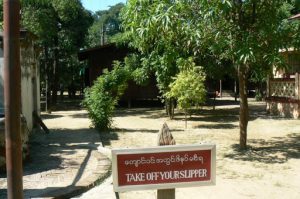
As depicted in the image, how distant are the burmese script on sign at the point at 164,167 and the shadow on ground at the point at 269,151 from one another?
6.64 meters

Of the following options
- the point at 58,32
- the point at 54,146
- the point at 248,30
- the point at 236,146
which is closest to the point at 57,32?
the point at 58,32

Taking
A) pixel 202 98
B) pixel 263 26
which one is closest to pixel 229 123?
pixel 202 98

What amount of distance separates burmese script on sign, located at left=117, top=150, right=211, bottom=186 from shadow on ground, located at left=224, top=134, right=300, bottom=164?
6.64 meters

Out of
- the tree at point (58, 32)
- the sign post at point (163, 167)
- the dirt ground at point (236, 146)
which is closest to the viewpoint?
the sign post at point (163, 167)

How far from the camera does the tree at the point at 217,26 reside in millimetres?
9664

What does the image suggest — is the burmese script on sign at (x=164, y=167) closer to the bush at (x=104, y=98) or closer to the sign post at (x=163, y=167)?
the sign post at (x=163, y=167)

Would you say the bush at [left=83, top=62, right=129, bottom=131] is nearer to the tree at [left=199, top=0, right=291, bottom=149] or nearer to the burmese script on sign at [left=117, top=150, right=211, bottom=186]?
the tree at [left=199, top=0, right=291, bottom=149]

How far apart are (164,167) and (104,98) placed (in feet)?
38.1

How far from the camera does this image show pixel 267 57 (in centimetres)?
1007

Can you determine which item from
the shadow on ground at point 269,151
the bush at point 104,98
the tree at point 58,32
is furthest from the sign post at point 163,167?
the tree at point 58,32

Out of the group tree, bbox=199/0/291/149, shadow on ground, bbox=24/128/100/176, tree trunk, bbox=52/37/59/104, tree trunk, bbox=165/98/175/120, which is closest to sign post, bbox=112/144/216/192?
shadow on ground, bbox=24/128/100/176

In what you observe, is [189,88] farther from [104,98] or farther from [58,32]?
[58,32]

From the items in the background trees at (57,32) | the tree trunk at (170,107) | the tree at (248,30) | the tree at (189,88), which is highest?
the background trees at (57,32)

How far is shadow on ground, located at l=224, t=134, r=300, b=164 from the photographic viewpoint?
1080cm
